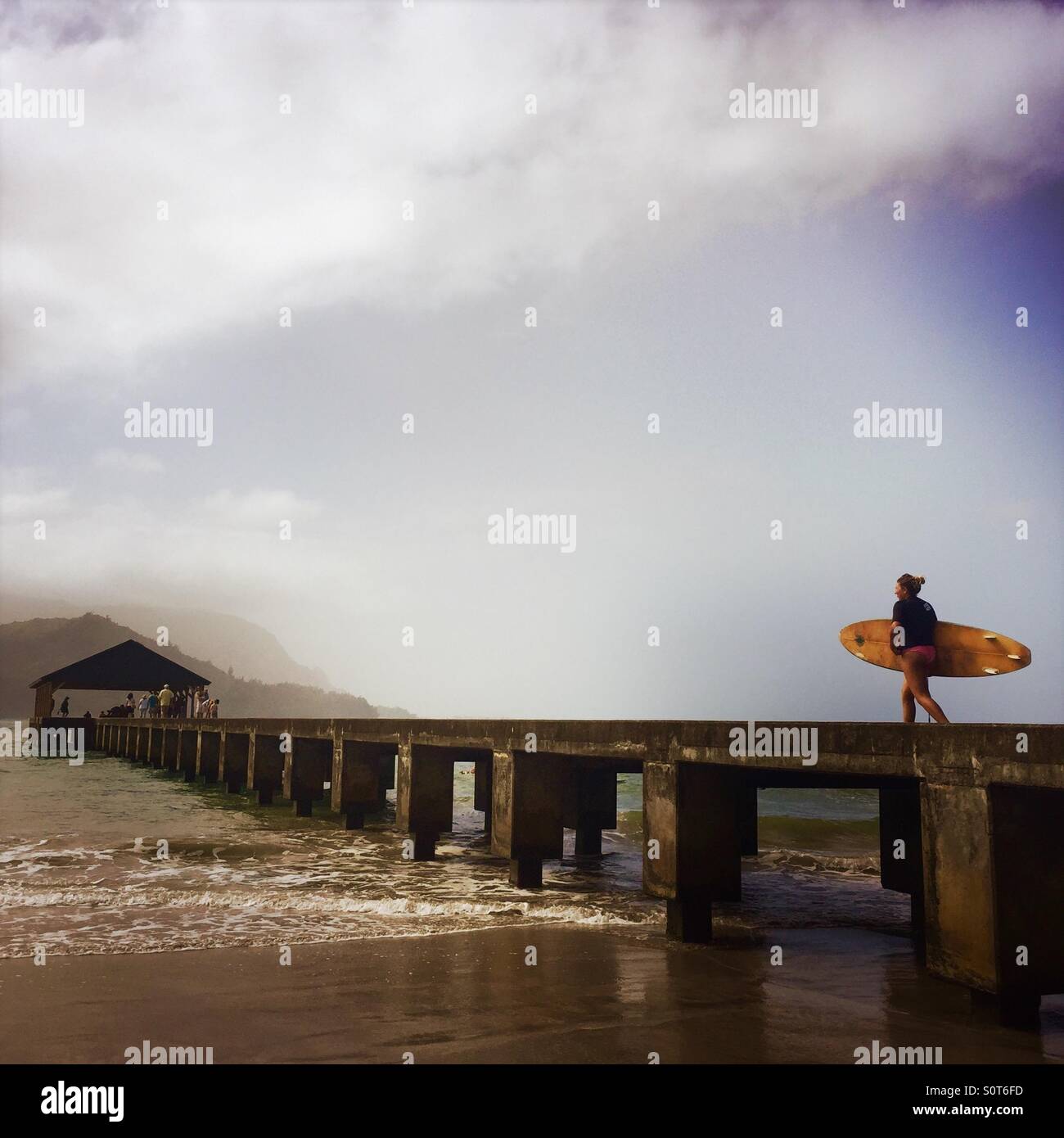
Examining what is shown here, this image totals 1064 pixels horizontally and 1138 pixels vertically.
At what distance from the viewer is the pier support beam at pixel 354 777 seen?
50.4ft

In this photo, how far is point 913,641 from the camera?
7598 mm

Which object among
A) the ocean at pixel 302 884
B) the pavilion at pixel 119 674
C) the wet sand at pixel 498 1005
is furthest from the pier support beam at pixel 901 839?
the pavilion at pixel 119 674

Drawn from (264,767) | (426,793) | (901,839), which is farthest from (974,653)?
(264,767)

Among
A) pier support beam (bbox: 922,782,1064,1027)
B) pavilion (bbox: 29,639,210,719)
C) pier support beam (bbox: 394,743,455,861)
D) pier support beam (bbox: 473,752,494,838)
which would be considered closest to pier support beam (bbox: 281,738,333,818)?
pier support beam (bbox: 473,752,494,838)

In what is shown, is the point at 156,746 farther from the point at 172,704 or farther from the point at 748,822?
the point at 748,822

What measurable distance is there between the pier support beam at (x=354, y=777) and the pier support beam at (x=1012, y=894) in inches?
453

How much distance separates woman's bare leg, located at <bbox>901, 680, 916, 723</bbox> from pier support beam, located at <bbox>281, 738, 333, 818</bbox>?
12.8m

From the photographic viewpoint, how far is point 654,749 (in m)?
7.62

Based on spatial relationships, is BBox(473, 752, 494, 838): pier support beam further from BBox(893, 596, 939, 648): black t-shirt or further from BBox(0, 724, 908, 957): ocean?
BBox(893, 596, 939, 648): black t-shirt

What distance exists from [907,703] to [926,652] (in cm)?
50

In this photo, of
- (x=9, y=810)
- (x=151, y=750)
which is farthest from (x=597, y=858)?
(x=151, y=750)

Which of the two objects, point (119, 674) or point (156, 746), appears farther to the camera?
point (119, 674)

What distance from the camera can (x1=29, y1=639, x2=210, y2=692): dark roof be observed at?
54156mm

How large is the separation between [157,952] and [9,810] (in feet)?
51.8
